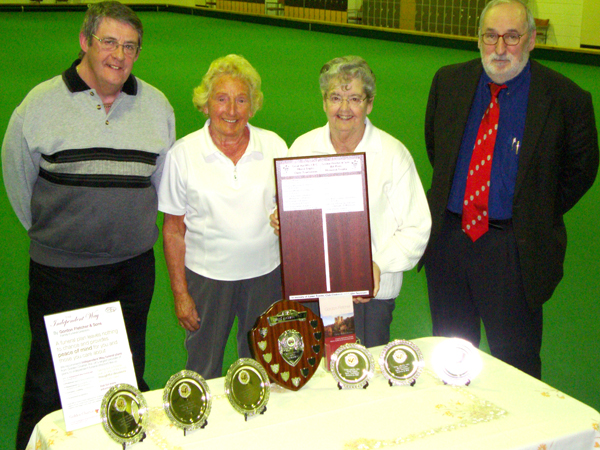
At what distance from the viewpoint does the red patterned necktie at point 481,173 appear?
266 centimetres

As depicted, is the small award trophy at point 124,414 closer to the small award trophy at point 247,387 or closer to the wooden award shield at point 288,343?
the small award trophy at point 247,387

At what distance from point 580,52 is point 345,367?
39.6ft

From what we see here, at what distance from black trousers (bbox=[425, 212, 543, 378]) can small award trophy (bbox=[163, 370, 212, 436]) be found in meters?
1.38

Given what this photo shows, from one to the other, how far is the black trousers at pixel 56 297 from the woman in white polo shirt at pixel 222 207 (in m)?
0.15

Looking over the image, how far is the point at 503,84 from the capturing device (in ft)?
8.79

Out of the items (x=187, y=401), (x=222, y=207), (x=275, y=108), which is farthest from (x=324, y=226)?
(x=275, y=108)

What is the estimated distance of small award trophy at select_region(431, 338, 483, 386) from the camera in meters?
2.00

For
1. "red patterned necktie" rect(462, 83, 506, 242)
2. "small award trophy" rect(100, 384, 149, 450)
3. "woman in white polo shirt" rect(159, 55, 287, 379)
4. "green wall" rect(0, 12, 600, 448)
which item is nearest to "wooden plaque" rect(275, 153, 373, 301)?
"woman in white polo shirt" rect(159, 55, 287, 379)

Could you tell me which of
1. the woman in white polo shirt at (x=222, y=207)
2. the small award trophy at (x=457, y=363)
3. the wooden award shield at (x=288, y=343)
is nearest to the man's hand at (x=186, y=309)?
the woman in white polo shirt at (x=222, y=207)

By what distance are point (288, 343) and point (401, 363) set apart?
0.34 m

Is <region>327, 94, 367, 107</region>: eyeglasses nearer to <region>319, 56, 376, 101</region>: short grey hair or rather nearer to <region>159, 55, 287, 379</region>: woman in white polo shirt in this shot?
<region>319, 56, 376, 101</region>: short grey hair

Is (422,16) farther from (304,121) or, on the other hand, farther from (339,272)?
(339,272)

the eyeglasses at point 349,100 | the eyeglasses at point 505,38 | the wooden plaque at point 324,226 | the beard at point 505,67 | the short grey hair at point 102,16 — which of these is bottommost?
the wooden plaque at point 324,226

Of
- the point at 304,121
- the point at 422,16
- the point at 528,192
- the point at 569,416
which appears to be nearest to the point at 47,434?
the point at 569,416
